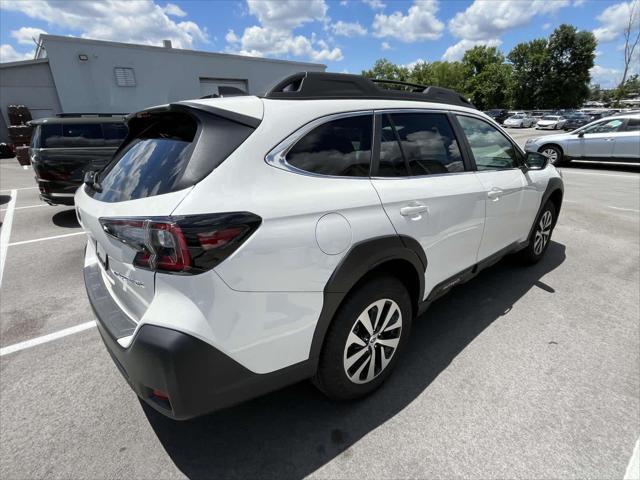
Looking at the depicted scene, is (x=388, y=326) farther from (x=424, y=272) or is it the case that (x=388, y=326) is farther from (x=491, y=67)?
(x=491, y=67)

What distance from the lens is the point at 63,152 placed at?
6344 millimetres

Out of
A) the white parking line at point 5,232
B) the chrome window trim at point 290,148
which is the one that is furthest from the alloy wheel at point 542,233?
the white parking line at point 5,232

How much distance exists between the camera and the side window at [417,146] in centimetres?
218

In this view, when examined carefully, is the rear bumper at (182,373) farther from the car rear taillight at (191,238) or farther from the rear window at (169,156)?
the rear window at (169,156)

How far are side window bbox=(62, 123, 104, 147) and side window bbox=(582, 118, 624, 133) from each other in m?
14.4

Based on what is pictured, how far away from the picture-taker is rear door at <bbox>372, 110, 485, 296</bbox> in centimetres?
211

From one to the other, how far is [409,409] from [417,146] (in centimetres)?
171

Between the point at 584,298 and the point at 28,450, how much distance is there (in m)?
4.51

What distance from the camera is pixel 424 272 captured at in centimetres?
234

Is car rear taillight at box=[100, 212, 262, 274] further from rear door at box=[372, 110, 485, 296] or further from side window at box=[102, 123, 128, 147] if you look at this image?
side window at box=[102, 123, 128, 147]

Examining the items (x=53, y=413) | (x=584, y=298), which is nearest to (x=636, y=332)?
(x=584, y=298)

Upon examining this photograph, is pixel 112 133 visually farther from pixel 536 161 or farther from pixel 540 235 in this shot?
pixel 540 235

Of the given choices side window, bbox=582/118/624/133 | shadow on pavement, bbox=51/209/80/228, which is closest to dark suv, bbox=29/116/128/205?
shadow on pavement, bbox=51/209/80/228

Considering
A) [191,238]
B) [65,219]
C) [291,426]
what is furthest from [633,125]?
[65,219]
